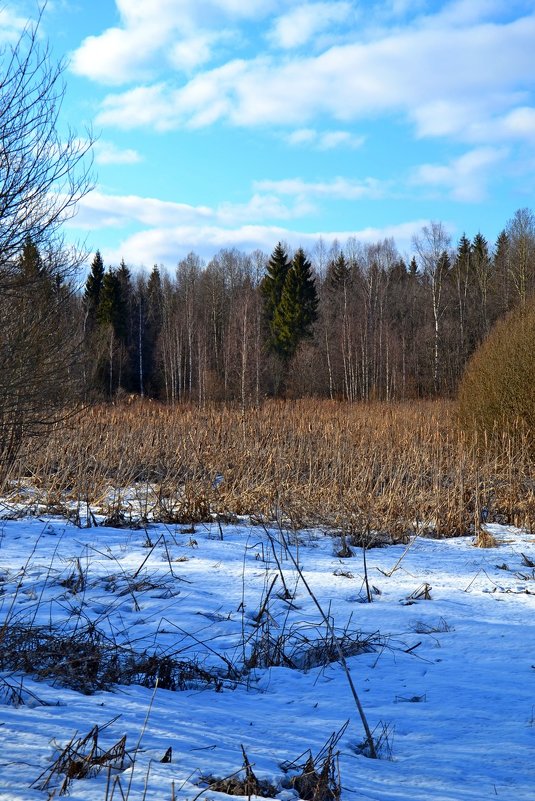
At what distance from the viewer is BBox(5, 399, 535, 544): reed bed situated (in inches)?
252

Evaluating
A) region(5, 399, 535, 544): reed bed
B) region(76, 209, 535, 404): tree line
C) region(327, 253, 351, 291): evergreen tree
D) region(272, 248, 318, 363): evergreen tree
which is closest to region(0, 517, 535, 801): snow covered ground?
region(5, 399, 535, 544): reed bed

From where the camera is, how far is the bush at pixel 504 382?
9.99 meters

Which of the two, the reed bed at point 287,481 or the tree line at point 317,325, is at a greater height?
the tree line at point 317,325

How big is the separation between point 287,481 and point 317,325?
27320 millimetres

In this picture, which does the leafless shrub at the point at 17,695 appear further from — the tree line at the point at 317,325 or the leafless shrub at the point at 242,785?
the tree line at the point at 317,325

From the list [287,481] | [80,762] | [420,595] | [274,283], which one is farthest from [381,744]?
[274,283]

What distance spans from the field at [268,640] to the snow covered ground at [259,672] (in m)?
0.01

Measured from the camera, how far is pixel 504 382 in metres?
10.3

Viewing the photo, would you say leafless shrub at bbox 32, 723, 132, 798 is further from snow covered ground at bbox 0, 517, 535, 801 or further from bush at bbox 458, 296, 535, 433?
bush at bbox 458, 296, 535, 433

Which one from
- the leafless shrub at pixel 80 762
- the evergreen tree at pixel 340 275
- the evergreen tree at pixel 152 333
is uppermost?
the evergreen tree at pixel 340 275

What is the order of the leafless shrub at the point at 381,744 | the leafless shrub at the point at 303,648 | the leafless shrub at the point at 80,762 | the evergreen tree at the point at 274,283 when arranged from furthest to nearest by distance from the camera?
the evergreen tree at the point at 274,283
the leafless shrub at the point at 303,648
the leafless shrub at the point at 381,744
the leafless shrub at the point at 80,762

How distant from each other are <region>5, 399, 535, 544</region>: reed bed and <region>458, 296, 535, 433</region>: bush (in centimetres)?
29

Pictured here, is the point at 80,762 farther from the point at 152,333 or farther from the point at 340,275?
the point at 152,333

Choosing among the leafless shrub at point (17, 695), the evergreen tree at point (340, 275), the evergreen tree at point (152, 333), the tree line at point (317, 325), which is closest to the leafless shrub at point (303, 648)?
the leafless shrub at point (17, 695)
